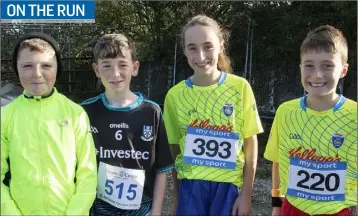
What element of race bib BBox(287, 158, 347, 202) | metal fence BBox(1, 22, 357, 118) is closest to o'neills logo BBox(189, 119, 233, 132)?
race bib BBox(287, 158, 347, 202)

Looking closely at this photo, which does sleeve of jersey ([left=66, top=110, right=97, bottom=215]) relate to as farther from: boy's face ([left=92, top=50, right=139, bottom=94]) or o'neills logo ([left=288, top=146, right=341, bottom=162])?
o'neills logo ([left=288, top=146, right=341, bottom=162])

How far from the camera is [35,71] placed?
8.66ft

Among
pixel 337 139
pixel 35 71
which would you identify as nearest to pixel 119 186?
pixel 35 71

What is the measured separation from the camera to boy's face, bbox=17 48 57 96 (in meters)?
2.64

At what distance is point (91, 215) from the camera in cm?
288

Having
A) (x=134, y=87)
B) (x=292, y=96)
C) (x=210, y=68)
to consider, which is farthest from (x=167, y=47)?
(x=210, y=68)

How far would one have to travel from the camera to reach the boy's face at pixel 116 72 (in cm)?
287

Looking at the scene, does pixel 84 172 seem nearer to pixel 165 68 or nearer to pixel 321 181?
pixel 321 181

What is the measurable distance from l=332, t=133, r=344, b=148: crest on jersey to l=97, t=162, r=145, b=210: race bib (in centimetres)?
120

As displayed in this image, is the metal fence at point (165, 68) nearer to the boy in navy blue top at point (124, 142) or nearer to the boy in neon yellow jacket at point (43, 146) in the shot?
the boy in navy blue top at point (124, 142)

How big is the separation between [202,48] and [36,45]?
41.4 inches

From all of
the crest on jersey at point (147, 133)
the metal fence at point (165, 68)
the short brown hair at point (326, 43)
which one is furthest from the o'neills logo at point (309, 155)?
the metal fence at point (165, 68)

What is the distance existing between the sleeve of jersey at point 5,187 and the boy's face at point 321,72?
180 centimetres

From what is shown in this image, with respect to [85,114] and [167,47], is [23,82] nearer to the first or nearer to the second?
[85,114]
